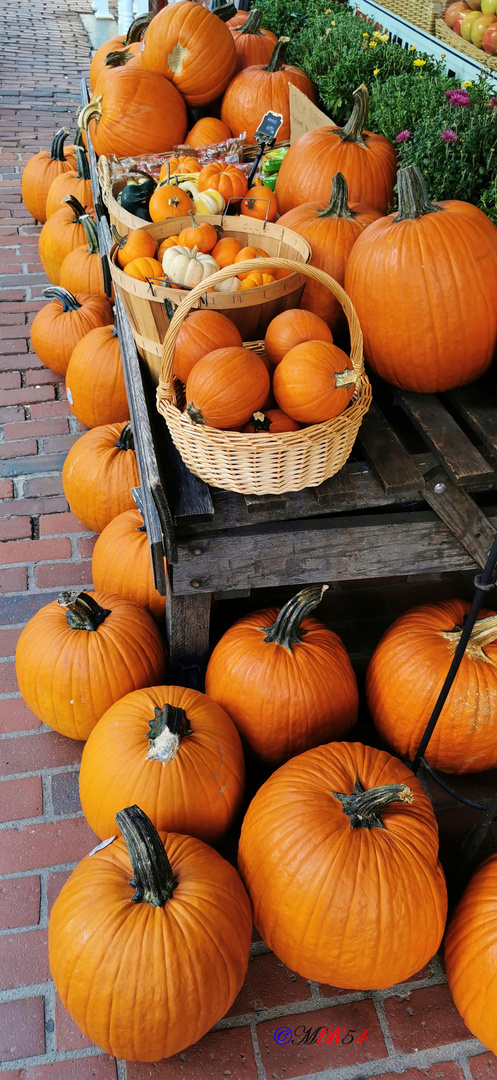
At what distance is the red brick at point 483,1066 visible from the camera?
5.28 feet

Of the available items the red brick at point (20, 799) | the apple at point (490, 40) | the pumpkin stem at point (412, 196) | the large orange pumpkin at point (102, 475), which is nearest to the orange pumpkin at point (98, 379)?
the large orange pumpkin at point (102, 475)

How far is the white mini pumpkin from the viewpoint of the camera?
2199 millimetres

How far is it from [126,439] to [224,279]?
3.67 feet

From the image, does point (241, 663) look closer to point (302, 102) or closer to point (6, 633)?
point (6, 633)

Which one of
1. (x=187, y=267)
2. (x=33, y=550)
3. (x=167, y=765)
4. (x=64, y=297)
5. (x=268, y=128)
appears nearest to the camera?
(x=167, y=765)

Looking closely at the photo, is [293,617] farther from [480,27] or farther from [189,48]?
[480,27]

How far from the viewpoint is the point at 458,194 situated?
8.64 feet

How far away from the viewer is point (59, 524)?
303 cm

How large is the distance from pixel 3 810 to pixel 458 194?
2.51m

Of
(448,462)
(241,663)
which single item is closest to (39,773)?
(241,663)

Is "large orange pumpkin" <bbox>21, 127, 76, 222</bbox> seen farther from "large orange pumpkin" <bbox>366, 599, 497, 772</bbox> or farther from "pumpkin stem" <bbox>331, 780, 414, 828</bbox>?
"pumpkin stem" <bbox>331, 780, 414, 828</bbox>

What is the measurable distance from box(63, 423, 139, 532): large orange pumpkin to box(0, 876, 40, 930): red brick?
1326 millimetres

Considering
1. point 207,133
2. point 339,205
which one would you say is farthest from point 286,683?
point 207,133

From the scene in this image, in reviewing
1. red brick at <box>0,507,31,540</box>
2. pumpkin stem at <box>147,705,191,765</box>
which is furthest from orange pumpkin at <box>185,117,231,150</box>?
pumpkin stem at <box>147,705,191,765</box>
